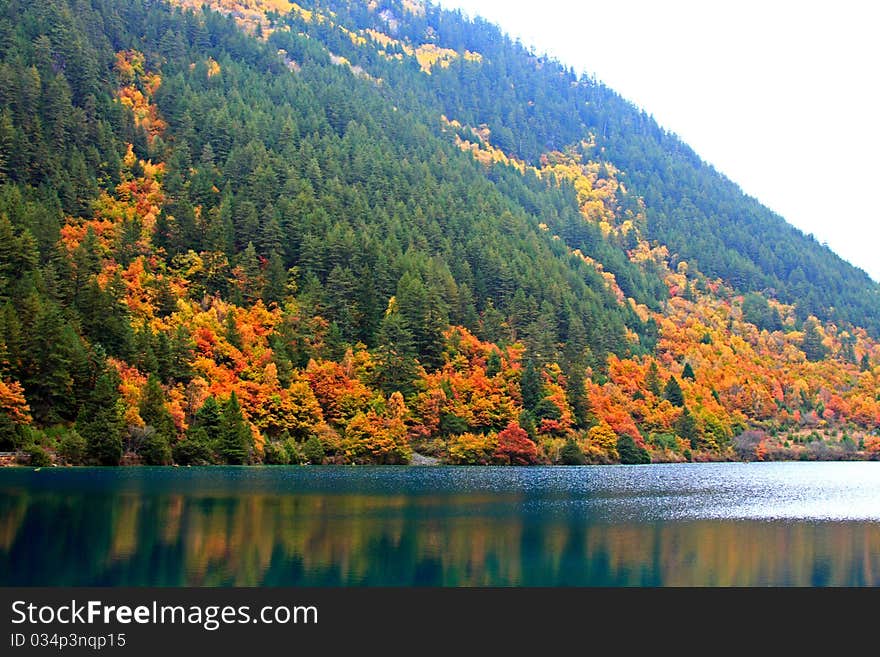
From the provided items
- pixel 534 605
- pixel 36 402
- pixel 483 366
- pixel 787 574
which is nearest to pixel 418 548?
pixel 534 605

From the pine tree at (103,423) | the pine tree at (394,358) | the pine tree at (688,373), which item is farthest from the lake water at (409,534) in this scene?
the pine tree at (688,373)

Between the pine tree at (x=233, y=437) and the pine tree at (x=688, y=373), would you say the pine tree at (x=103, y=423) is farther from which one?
the pine tree at (x=688, y=373)

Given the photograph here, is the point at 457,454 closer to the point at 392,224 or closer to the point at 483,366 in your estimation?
the point at 483,366

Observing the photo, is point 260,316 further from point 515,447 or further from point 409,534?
point 409,534

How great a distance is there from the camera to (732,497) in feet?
272

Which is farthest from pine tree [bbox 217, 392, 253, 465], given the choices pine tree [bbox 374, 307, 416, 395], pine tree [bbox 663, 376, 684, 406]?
pine tree [bbox 663, 376, 684, 406]

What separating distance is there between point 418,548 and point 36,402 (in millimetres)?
67387

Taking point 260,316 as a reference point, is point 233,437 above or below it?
below

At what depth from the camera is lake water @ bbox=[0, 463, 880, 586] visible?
39094mm

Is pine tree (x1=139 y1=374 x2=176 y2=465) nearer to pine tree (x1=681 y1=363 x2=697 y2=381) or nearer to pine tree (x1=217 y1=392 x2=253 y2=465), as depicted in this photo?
pine tree (x1=217 y1=392 x2=253 y2=465)

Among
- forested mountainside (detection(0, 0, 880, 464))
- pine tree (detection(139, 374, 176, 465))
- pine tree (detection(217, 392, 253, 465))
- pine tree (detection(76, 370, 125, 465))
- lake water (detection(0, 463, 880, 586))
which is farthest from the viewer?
pine tree (detection(217, 392, 253, 465))

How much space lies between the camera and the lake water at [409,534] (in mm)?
39094

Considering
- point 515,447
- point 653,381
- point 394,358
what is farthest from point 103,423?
point 653,381

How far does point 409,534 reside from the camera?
5075 centimetres
